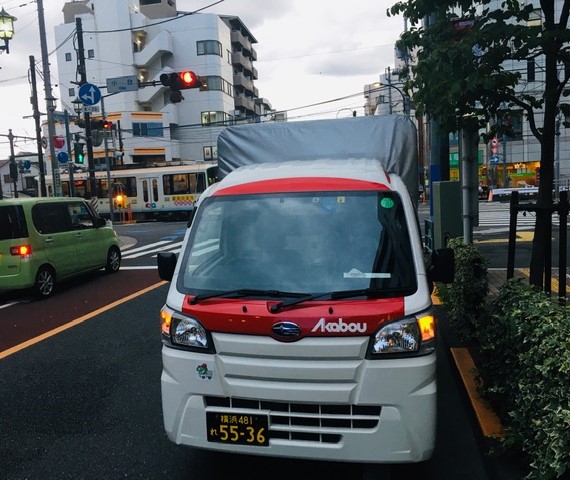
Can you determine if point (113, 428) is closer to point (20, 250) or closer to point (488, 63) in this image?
point (488, 63)

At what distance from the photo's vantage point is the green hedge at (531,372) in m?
2.64

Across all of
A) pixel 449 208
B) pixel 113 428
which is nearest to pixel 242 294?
pixel 113 428

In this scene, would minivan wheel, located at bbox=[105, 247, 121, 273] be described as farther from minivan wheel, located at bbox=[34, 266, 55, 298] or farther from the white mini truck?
the white mini truck

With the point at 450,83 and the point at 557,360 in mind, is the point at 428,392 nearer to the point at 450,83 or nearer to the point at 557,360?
the point at 557,360

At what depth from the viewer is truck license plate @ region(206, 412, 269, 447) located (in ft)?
9.86

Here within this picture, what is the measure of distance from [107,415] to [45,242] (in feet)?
20.0

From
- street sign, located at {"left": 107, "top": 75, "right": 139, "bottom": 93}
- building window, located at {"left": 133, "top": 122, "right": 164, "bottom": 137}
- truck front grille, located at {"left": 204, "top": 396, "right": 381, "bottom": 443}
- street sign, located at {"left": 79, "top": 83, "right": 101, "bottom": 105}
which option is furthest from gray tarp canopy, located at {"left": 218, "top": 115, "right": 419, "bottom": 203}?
building window, located at {"left": 133, "top": 122, "right": 164, "bottom": 137}

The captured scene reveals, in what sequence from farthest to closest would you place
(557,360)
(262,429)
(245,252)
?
(245,252), (262,429), (557,360)

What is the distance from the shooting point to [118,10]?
4966cm

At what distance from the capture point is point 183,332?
318 centimetres

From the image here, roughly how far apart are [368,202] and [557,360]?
1482 millimetres

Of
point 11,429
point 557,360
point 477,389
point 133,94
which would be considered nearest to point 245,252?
point 557,360

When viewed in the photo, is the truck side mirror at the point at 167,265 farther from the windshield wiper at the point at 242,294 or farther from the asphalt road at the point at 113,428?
the asphalt road at the point at 113,428

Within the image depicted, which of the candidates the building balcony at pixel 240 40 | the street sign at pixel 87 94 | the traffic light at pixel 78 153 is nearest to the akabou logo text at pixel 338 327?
the street sign at pixel 87 94
